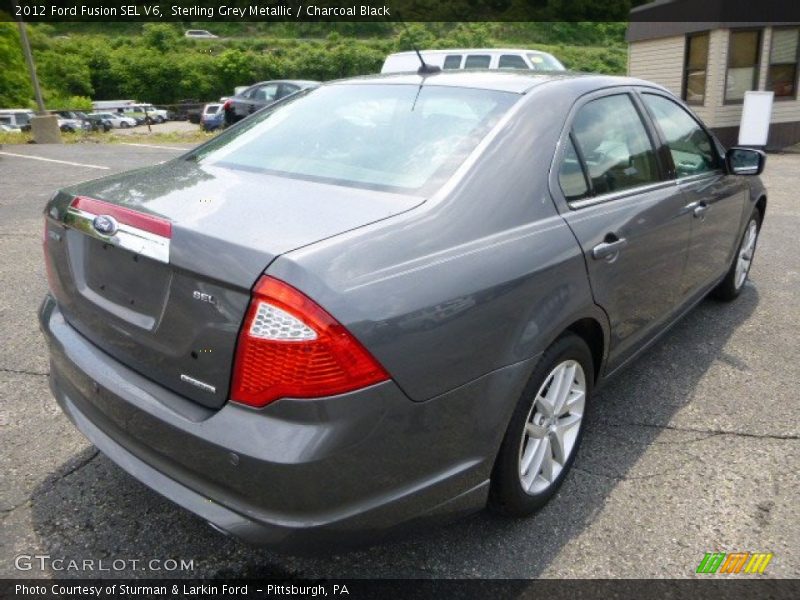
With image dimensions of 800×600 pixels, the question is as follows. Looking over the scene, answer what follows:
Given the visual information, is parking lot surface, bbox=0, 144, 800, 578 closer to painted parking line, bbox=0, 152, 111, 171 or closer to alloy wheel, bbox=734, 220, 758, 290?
alloy wheel, bbox=734, 220, 758, 290

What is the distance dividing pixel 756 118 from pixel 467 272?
49.7 feet

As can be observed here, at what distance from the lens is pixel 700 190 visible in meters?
3.45

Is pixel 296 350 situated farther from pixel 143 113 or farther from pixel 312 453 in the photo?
pixel 143 113

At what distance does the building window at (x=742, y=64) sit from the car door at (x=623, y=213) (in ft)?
47.5

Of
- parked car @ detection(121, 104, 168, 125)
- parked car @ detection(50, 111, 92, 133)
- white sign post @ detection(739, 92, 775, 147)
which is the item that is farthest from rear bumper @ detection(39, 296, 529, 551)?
A: parked car @ detection(121, 104, 168, 125)

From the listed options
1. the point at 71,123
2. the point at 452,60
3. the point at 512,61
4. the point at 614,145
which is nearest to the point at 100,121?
the point at 71,123

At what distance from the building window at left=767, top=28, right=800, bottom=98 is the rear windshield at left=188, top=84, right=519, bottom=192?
1619cm

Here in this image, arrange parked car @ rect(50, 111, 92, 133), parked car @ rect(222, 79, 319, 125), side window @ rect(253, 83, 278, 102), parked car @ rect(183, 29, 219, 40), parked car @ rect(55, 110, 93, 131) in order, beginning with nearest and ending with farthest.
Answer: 1. parked car @ rect(222, 79, 319, 125)
2. side window @ rect(253, 83, 278, 102)
3. parked car @ rect(50, 111, 92, 133)
4. parked car @ rect(55, 110, 93, 131)
5. parked car @ rect(183, 29, 219, 40)

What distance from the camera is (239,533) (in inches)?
69.6

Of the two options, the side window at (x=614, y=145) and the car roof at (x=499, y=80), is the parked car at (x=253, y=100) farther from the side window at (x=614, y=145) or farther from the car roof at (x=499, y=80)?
the side window at (x=614, y=145)

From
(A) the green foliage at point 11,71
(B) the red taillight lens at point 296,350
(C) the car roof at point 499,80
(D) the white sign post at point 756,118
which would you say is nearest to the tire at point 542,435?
(B) the red taillight lens at point 296,350

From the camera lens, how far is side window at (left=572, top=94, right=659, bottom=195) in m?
2.64

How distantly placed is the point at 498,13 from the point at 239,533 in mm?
70855

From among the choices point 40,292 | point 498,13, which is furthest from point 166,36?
point 40,292
